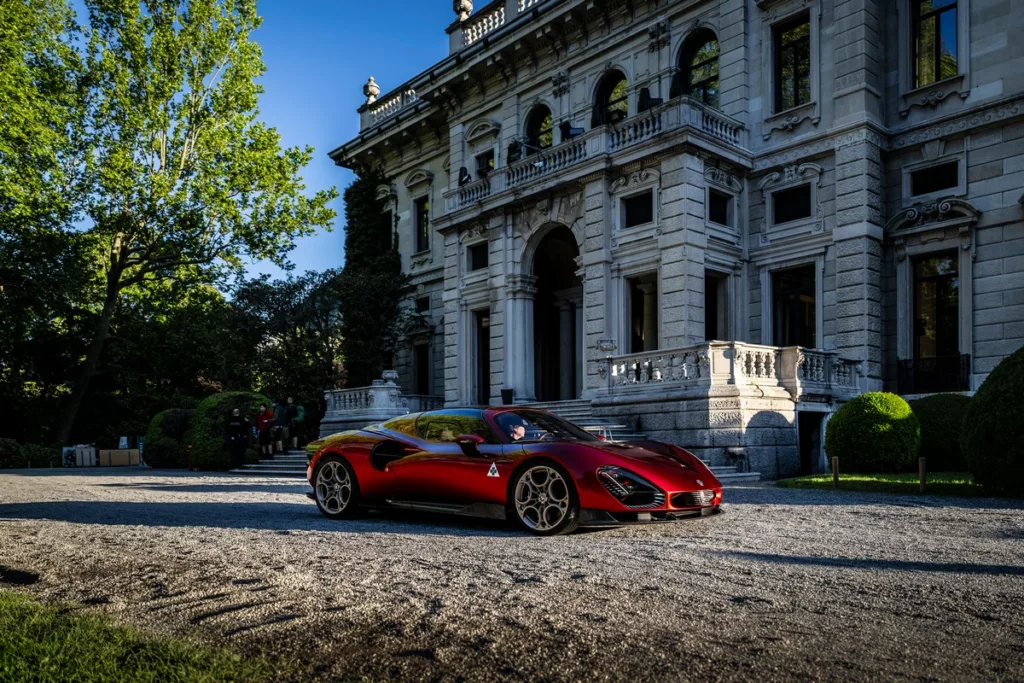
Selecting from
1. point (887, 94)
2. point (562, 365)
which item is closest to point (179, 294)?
point (562, 365)

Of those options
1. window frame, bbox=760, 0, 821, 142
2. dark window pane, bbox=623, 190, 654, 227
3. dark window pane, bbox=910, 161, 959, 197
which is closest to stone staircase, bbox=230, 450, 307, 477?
dark window pane, bbox=623, 190, 654, 227

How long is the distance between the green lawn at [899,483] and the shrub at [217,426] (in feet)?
49.1

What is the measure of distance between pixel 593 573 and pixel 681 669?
211 centimetres

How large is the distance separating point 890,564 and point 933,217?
16.4 m

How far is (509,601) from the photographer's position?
4703 mm

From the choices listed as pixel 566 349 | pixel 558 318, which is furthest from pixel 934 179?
pixel 558 318

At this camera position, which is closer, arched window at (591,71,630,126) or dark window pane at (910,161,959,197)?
dark window pane at (910,161,959,197)

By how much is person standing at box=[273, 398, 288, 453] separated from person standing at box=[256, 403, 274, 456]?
39 cm

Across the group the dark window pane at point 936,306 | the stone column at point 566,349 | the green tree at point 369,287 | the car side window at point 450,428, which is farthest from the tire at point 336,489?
the green tree at point 369,287

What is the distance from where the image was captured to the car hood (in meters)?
7.51

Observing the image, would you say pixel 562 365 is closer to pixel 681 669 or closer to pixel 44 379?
pixel 44 379

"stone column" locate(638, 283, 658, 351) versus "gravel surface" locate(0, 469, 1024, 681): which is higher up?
"stone column" locate(638, 283, 658, 351)

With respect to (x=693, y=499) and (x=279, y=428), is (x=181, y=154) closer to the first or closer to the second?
(x=279, y=428)

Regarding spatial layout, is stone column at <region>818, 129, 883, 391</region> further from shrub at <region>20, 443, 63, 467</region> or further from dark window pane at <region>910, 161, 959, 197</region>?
shrub at <region>20, 443, 63, 467</region>
